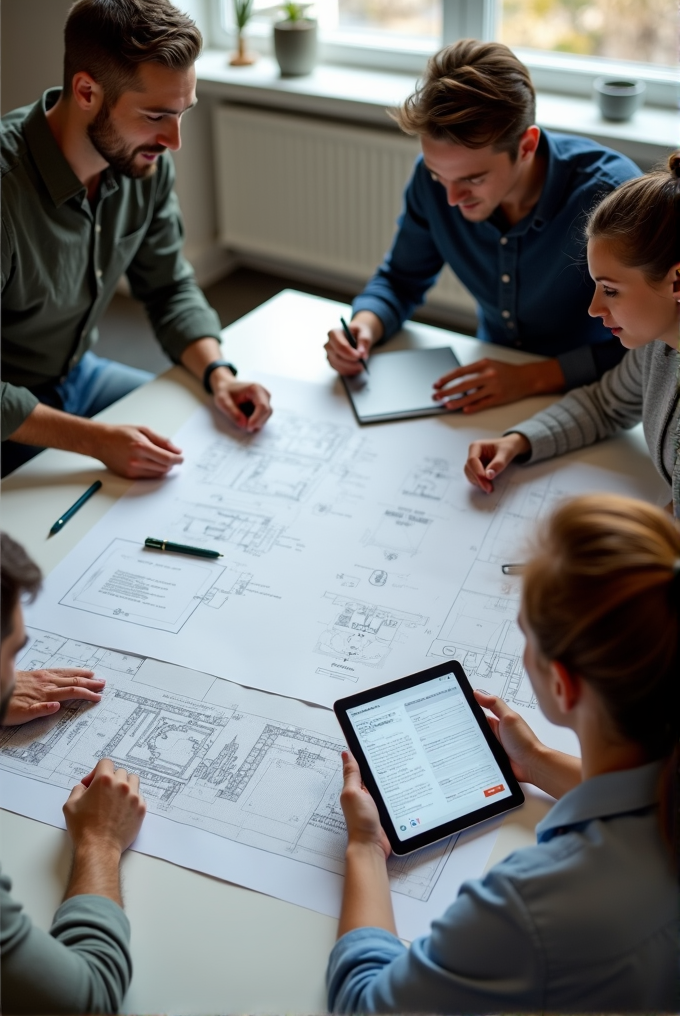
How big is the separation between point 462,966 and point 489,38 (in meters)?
2.83

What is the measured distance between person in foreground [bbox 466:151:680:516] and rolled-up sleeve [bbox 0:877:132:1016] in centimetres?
83

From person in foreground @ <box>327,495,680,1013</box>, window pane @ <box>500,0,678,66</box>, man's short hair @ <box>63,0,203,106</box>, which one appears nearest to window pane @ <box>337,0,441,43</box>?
window pane @ <box>500,0,678,66</box>

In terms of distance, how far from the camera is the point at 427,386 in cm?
165

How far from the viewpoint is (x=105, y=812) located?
942 millimetres

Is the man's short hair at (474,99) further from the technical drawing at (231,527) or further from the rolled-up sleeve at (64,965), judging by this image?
the rolled-up sleeve at (64,965)

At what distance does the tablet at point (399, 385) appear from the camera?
1596mm

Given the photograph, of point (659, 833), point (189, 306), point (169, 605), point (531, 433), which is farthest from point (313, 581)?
point (189, 306)

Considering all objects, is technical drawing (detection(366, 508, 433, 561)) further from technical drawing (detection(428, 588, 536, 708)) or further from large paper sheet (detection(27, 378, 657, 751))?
technical drawing (detection(428, 588, 536, 708))

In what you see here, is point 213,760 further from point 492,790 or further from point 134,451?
point 134,451

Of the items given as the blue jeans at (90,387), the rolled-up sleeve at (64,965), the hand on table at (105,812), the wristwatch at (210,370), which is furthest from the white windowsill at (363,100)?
the rolled-up sleeve at (64,965)

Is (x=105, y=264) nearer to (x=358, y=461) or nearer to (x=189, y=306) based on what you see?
(x=189, y=306)

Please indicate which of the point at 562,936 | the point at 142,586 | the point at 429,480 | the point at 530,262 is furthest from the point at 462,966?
the point at 530,262

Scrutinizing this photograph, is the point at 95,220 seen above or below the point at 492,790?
above

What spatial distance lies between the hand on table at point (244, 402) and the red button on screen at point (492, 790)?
2.61ft
